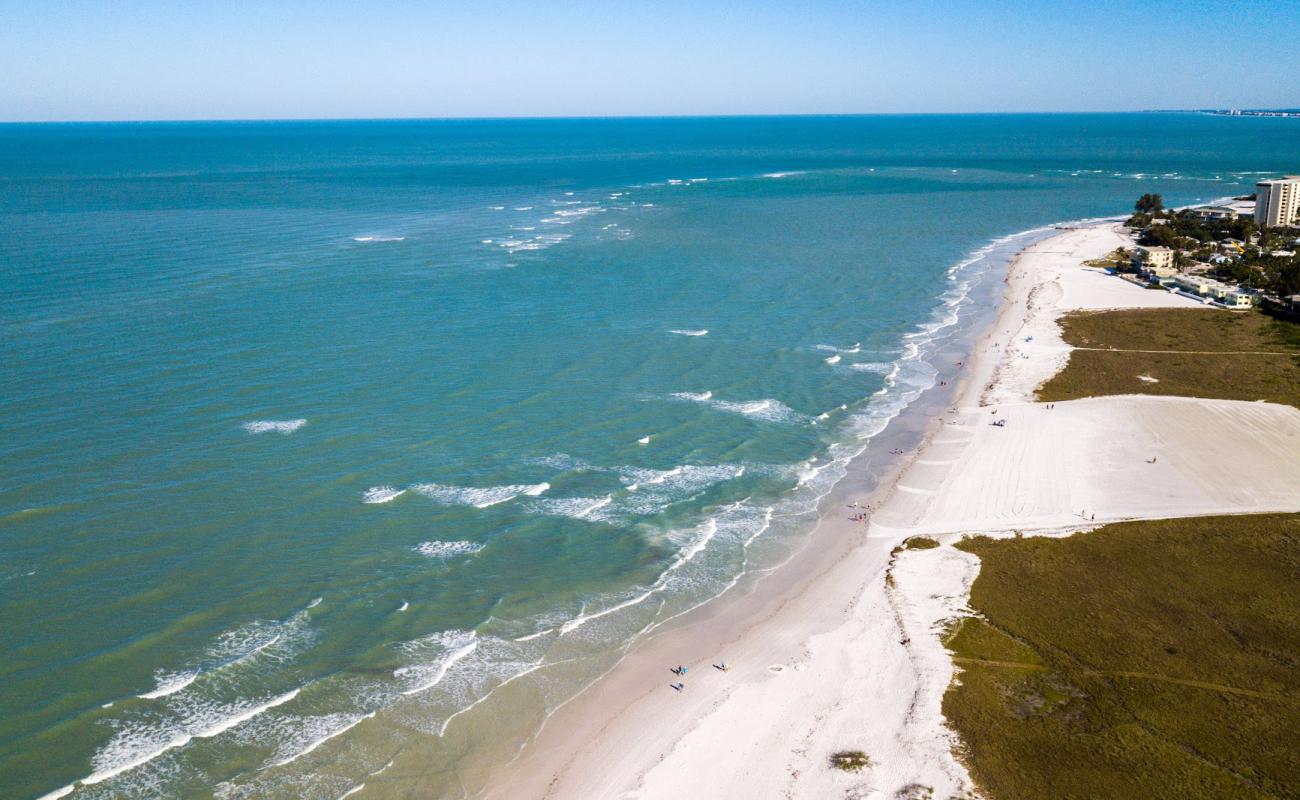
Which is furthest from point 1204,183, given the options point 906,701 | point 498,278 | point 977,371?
point 906,701

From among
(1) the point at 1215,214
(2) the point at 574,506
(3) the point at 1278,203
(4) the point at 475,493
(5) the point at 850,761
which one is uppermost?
(3) the point at 1278,203

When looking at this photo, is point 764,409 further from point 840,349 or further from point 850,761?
point 850,761

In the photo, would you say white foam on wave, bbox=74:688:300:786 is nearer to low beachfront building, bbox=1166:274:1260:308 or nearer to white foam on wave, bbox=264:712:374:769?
white foam on wave, bbox=264:712:374:769

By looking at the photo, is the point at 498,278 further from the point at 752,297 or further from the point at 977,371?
the point at 977,371

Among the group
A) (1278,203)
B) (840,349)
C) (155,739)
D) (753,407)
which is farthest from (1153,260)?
(155,739)

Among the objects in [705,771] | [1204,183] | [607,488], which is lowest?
[705,771]

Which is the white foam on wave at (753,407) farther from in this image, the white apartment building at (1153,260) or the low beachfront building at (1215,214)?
the low beachfront building at (1215,214)

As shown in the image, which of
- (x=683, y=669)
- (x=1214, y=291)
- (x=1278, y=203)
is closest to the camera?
(x=683, y=669)
